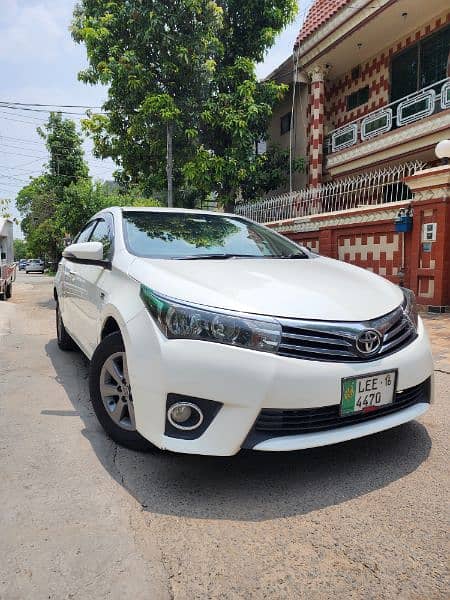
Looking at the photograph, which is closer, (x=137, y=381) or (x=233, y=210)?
(x=137, y=381)

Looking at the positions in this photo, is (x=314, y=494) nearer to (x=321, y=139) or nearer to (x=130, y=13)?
(x=130, y=13)

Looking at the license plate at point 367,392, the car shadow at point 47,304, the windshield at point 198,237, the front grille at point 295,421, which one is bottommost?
the car shadow at point 47,304

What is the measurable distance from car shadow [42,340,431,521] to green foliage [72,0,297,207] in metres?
8.99

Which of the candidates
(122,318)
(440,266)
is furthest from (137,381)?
(440,266)

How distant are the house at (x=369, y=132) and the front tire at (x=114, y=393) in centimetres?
563

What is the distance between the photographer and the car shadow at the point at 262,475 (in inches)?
80.7

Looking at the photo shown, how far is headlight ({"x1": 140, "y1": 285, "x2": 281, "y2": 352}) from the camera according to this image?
2.04 m

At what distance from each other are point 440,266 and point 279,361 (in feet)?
18.5


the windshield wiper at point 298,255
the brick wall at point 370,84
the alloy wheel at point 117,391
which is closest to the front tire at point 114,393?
the alloy wheel at point 117,391

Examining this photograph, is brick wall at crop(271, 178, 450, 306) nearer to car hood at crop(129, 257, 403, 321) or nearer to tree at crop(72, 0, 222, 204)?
tree at crop(72, 0, 222, 204)

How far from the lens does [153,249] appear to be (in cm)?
303

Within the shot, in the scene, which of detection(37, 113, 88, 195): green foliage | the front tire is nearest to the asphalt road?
the front tire

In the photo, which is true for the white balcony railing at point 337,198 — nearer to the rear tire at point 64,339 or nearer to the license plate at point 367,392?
the rear tire at point 64,339

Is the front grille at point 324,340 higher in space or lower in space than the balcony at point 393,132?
lower
